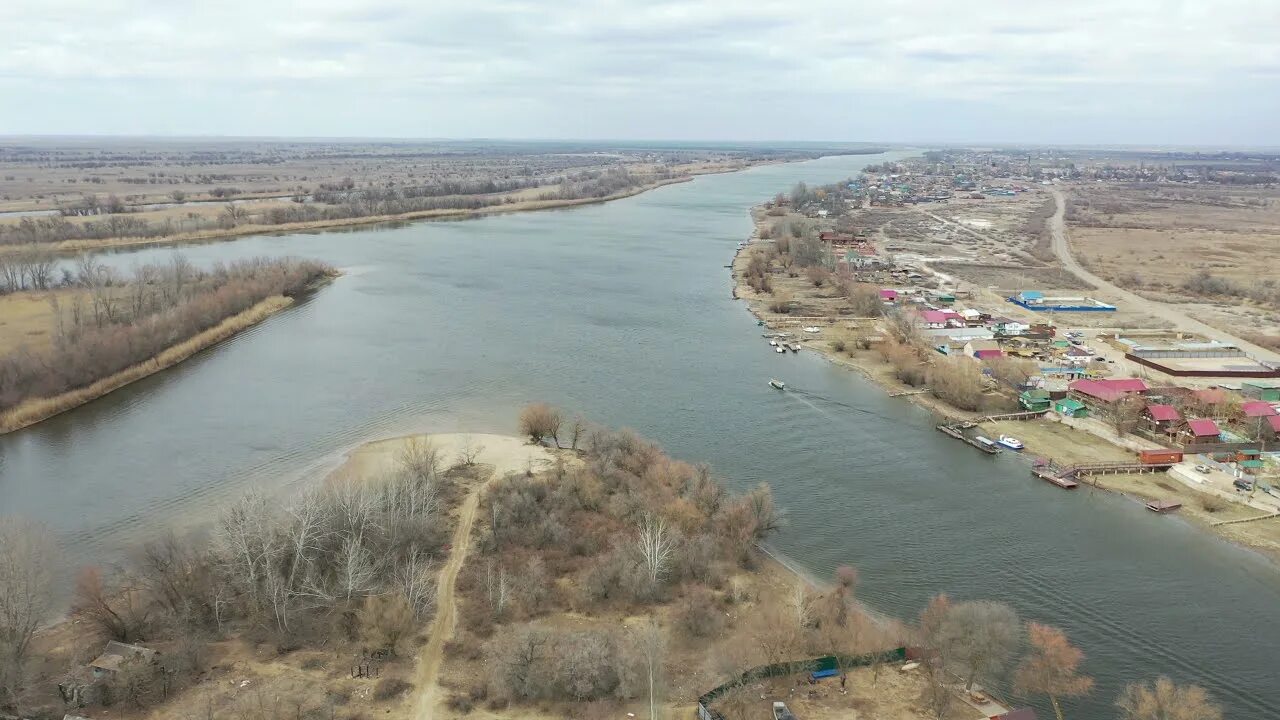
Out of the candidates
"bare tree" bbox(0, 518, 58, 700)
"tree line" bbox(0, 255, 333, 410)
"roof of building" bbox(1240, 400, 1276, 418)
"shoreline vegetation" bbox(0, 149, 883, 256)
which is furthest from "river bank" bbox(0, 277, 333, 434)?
"roof of building" bbox(1240, 400, 1276, 418)

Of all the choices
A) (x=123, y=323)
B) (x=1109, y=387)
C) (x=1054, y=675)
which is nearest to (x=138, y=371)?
(x=123, y=323)

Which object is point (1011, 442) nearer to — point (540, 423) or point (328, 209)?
point (540, 423)

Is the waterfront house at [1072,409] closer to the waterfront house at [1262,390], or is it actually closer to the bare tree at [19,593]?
the waterfront house at [1262,390]

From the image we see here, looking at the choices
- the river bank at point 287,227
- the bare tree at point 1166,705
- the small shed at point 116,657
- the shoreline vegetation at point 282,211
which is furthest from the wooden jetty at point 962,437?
the river bank at point 287,227

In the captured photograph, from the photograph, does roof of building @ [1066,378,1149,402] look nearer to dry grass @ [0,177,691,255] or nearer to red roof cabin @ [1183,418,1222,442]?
red roof cabin @ [1183,418,1222,442]

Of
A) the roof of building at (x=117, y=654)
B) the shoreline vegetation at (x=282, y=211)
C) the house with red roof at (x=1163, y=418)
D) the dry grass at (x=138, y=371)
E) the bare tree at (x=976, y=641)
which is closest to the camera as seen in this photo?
the roof of building at (x=117, y=654)

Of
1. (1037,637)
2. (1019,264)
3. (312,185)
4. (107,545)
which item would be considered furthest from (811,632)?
(312,185)
